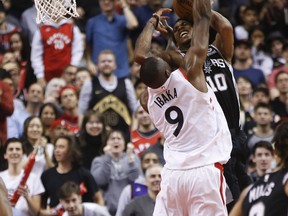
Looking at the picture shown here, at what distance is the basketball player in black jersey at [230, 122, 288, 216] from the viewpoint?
384 inches

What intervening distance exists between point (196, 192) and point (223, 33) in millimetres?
1442

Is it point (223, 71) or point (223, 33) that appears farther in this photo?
point (223, 71)

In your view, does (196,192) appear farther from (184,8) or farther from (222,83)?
(184,8)

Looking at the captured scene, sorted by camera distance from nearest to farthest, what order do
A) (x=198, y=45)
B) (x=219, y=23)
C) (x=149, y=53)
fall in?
(x=198, y=45) < (x=149, y=53) < (x=219, y=23)

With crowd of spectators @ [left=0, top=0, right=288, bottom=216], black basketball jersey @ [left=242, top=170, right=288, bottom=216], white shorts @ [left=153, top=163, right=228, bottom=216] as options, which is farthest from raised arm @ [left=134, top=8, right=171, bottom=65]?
crowd of spectators @ [left=0, top=0, right=288, bottom=216]

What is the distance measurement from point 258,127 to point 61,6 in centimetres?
530

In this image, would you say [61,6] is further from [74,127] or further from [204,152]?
[74,127]

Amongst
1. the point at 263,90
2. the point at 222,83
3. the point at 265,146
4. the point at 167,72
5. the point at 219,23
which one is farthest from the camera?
the point at 263,90

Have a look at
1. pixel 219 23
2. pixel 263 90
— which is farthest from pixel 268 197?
pixel 263 90

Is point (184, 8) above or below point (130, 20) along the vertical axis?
below

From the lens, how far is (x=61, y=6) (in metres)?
8.26

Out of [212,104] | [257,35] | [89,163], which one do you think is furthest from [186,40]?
[257,35]

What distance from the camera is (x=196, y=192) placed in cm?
770

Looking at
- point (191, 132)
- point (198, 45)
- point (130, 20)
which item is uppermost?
point (130, 20)
